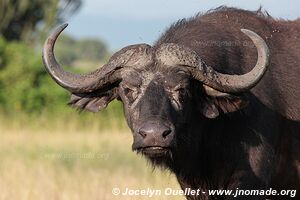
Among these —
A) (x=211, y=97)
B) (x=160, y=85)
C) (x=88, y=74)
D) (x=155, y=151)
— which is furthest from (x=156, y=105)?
(x=88, y=74)

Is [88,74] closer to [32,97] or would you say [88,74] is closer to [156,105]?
[156,105]

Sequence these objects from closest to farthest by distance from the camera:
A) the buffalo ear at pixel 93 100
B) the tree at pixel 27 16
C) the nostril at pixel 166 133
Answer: the nostril at pixel 166 133 → the buffalo ear at pixel 93 100 → the tree at pixel 27 16

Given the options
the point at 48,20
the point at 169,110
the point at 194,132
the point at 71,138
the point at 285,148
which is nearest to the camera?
the point at 169,110

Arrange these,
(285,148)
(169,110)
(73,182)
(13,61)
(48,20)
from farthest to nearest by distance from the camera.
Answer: (48,20)
(13,61)
(73,182)
(285,148)
(169,110)

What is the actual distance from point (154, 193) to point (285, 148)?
7.56 feet

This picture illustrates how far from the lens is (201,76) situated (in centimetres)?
669

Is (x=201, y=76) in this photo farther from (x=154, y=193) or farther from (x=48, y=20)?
(x=48, y=20)

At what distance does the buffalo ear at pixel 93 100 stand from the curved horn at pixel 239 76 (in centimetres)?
82

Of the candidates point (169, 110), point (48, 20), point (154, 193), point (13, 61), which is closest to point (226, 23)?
point (169, 110)

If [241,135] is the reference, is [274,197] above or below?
below

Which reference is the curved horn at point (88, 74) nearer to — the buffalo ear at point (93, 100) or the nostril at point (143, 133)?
the buffalo ear at point (93, 100)

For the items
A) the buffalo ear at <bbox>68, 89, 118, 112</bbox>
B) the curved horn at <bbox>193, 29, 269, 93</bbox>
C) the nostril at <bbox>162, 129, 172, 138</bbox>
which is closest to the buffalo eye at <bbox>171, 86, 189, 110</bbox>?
the curved horn at <bbox>193, 29, 269, 93</bbox>

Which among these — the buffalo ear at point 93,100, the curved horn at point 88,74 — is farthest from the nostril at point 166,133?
the buffalo ear at point 93,100

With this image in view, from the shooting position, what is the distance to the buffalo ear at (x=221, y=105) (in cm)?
682
